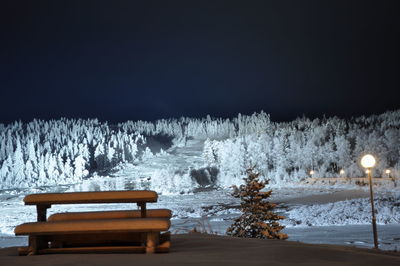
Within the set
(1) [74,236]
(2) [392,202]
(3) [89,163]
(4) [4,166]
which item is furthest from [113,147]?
(1) [74,236]

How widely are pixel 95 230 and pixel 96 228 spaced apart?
31 millimetres

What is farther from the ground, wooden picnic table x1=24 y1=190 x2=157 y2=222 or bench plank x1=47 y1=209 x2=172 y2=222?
wooden picnic table x1=24 y1=190 x2=157 y2=222

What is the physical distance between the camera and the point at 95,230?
19.1ft

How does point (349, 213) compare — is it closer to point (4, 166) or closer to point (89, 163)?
point (4, 166)

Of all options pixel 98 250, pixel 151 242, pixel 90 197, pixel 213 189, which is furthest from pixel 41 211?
pixel 213 189

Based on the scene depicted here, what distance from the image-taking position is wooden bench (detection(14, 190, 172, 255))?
5.83 meters

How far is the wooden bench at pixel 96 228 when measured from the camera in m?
5.83

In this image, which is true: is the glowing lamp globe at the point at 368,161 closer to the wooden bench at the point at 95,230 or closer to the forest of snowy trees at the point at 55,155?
the wooden bench at the point at 95,230

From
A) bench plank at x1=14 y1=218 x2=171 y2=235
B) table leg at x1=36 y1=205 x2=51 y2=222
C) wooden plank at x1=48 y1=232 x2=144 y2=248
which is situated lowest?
wooden plank at x1=48 y1=232 x2=144 y2=248

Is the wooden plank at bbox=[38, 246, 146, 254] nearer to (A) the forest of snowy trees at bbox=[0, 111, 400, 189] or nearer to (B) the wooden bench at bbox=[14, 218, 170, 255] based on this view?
(B) the wooden bench at bbox=[14, 218, 170, 255]

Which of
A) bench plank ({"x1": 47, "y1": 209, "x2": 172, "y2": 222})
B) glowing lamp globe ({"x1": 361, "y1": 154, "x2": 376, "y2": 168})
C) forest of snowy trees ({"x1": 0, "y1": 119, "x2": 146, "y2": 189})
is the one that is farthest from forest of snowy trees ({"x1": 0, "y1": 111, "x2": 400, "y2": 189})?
bench plank ({"x1": 47, "y1": 209, "x2": 172, "y2": 222})

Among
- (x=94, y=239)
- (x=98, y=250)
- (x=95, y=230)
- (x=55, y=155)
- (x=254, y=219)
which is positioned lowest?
(x=254, y=219)

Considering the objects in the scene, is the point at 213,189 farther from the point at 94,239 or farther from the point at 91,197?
the point at 91,197

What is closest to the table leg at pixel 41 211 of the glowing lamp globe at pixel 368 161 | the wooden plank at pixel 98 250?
the wooden plank at pixel 98 250
